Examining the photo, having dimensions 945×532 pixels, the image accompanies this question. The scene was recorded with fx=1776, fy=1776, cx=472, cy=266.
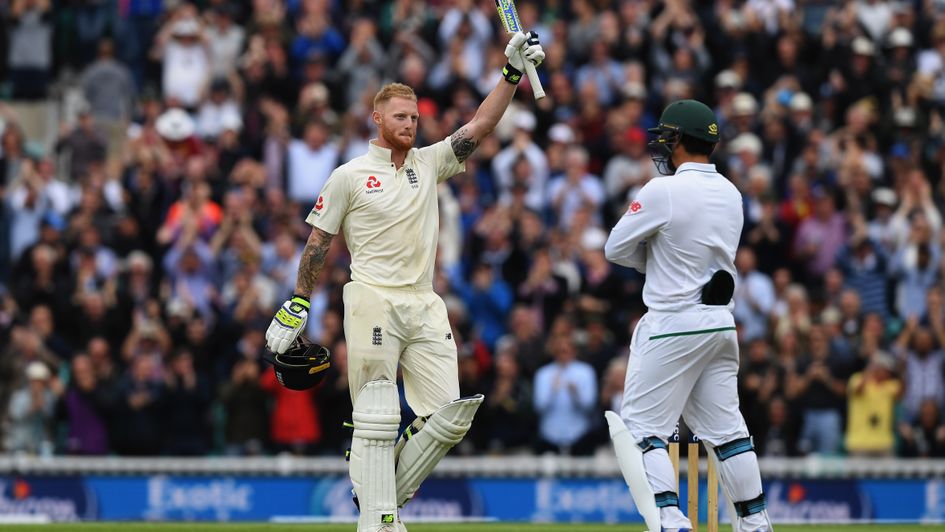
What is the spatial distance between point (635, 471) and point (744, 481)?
2.28 ft

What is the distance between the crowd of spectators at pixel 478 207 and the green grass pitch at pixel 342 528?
399 centimetres

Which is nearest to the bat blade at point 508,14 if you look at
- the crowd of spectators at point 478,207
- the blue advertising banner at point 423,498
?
the blue advertising banner at point 423,498

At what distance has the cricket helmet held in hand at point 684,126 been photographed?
10.9 meters

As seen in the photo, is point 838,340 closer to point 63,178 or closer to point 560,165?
point 560,165

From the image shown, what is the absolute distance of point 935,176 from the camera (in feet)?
73.3

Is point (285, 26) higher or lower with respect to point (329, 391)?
higher

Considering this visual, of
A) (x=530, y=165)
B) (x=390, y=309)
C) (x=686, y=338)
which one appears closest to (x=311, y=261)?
(x=390, y=309)

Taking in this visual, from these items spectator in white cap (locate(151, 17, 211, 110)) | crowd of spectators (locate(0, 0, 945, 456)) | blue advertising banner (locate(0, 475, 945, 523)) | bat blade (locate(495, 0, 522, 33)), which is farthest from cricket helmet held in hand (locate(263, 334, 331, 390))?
spectator in white cap (locate(151, 17, 211, 110))

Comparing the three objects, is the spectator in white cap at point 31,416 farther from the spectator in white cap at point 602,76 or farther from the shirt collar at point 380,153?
the shirt collar at point 380,153

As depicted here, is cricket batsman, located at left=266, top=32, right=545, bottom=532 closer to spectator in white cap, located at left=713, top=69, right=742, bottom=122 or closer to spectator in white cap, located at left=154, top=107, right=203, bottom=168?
spectator in white cap, located at left=154, top=107, right=203, bottom=168

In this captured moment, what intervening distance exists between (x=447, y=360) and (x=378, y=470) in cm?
90

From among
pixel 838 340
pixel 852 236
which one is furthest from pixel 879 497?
pixel 852 236

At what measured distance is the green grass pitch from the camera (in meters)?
14.1

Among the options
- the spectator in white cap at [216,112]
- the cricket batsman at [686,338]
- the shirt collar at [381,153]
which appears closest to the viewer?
the cricket batsman at [686,338]
